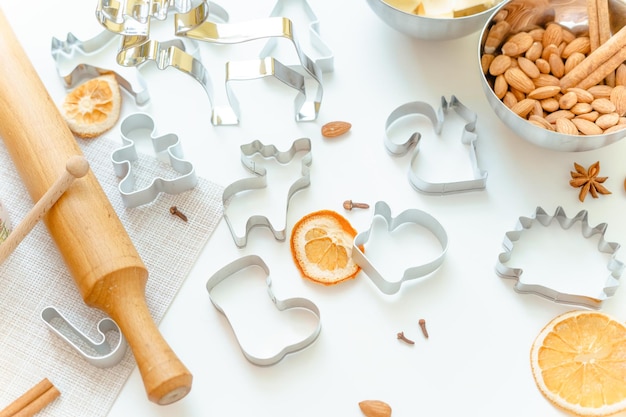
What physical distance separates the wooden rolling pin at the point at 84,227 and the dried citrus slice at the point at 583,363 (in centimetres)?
41

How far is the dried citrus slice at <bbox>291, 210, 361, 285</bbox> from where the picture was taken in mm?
986

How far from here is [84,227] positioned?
929mm

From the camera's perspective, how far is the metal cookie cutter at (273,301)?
93cm

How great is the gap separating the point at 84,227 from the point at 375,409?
392 millimetres

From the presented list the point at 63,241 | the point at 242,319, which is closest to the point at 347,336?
the point at 242,319

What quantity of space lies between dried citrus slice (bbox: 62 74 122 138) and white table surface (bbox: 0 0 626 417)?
3cm

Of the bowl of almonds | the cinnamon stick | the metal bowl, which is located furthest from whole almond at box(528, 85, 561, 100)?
the cinnamon stick

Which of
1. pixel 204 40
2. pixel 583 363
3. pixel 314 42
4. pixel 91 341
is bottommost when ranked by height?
pixel 583 363

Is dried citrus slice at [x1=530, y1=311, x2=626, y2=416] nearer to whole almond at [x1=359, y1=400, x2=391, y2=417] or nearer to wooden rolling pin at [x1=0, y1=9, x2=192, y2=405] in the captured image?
whole almond at [x1=359, y1=400, x2=391, y2=417]

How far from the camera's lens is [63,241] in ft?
3.06

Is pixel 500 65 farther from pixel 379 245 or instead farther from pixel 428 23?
pixel 379 245

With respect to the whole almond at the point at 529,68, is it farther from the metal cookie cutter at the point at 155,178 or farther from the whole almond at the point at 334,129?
the metal cookie cutter at the point at 155,178

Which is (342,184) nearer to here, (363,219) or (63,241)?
(363,219)

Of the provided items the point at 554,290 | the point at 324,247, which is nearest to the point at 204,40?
the point at 324,247
